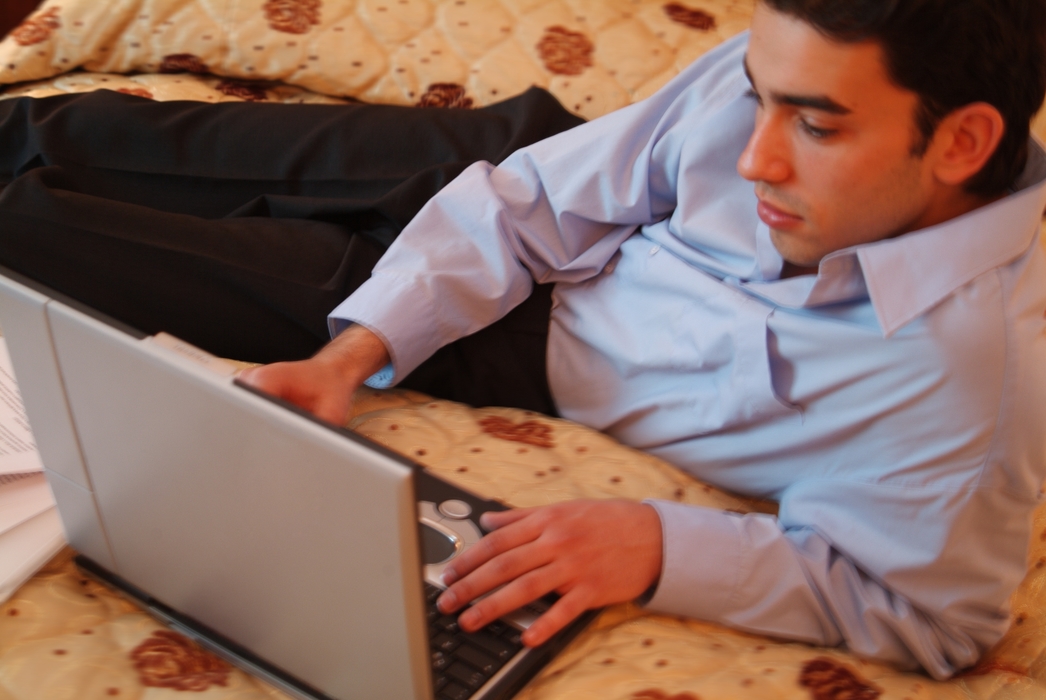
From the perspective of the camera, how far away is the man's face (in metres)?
0.80

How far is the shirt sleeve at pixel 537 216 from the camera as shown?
3.50 feet

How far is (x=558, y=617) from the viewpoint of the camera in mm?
731

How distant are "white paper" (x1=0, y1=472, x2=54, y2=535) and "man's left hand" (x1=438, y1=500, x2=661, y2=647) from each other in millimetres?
366

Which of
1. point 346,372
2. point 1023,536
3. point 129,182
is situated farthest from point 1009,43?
point 129,182

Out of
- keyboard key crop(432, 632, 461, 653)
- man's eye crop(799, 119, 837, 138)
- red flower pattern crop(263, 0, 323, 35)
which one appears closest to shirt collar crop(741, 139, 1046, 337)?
man's eye crop(799, 119, 837, 138)

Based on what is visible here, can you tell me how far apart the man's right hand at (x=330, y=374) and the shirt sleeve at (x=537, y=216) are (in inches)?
1.4

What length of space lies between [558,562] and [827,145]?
1.42ft

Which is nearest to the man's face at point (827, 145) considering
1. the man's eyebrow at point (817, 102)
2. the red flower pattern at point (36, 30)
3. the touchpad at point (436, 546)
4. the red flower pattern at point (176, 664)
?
the man's eyebrow at point (817, 102)

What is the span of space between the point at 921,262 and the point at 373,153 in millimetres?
701

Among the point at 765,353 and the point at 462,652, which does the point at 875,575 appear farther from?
the point at 462,652

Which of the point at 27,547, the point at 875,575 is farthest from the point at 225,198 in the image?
the point at 875,575

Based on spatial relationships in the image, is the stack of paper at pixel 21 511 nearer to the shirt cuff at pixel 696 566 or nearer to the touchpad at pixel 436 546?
the touchpad at pixel 436 546

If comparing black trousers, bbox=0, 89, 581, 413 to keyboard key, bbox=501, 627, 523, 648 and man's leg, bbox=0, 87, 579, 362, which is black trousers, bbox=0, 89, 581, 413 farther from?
keyboard key, bbox=501, 627, 523, 648

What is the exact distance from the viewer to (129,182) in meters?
1.22
